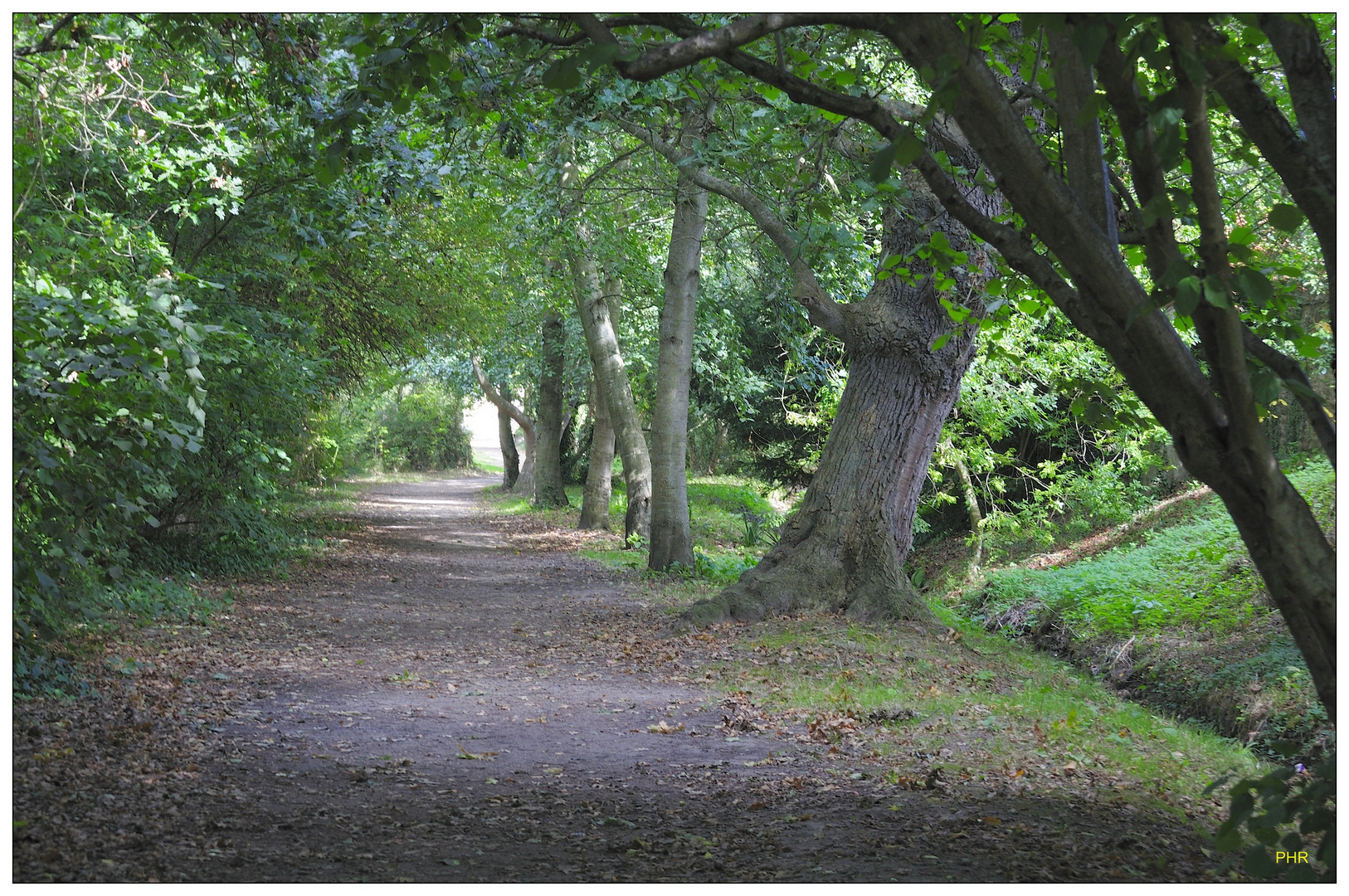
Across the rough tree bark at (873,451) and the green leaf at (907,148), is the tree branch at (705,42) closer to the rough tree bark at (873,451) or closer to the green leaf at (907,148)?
the green leaf at (907,148)

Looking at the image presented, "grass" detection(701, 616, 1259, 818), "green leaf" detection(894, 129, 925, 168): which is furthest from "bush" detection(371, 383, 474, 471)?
"green leaf" detection(894, 129, 925, 168)

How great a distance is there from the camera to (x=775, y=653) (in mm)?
8297

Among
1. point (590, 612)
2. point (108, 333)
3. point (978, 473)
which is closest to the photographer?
point (108, 333)

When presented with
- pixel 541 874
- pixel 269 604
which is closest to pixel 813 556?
pixel 269 604

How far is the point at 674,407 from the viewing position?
13.9 meters

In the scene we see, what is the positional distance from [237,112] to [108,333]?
14.7ft

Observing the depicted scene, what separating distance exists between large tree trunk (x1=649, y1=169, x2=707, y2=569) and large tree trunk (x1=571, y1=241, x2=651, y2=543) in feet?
12.0

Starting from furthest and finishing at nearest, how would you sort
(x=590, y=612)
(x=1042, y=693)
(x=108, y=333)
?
(x=590, y=612), (x=1042, y=693), (x=108, y=333)

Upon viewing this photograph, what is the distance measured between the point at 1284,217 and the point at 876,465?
686 cm

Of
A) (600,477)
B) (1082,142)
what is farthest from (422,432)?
(1082,142)

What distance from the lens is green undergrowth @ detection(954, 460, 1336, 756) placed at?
26.9 feet

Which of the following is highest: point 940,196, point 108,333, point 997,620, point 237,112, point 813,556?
point 237,112

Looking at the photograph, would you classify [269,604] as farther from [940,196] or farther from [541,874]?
[940,196]

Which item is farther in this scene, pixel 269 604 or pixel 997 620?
pixel 997 620
